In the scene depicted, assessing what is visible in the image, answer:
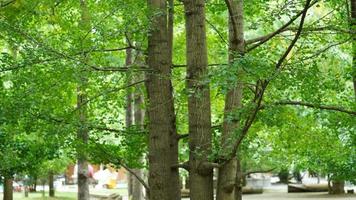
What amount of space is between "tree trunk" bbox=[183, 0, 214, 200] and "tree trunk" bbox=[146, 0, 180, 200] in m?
0.45

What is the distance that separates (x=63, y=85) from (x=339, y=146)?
6.12 metres

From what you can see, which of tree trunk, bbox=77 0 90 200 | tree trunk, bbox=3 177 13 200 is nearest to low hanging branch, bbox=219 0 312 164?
tree trunk, bbox=77 0 90 200

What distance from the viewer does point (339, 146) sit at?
11.9 meters

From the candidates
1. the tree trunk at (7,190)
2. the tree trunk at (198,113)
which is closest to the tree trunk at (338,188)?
the tree trunk at (7,190)

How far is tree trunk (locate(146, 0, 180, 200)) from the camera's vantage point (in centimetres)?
767

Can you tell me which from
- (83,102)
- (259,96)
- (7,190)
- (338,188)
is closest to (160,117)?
(83,102)

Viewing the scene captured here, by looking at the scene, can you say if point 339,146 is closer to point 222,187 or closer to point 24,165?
point 222,187

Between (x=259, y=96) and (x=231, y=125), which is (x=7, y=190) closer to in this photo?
(x=231, y=125)

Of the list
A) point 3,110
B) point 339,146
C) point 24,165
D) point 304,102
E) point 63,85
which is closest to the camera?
point 304,102

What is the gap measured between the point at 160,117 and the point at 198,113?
70cm

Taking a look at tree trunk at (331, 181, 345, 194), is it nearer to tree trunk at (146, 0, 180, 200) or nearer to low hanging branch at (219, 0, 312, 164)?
tree trunk at (146, 0, 180, 200)

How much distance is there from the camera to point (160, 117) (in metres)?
7.77

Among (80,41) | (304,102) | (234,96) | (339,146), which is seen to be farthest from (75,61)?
(339,146)

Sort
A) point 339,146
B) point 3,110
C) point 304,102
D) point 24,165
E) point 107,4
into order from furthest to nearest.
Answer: point 24,165, point 339,146, point 107,4, point 3,110, point 304,102
